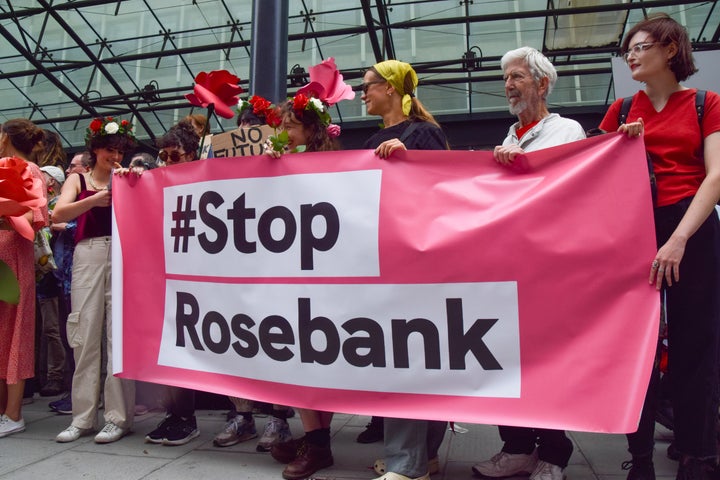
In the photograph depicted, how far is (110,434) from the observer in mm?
3314

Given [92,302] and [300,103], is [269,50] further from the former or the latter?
[92,302]

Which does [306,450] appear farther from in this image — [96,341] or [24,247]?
[24,247]

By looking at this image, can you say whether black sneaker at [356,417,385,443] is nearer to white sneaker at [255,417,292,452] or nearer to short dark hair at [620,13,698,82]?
white sneaker at [255,417,292,452]

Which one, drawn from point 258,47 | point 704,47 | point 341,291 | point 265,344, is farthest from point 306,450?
point 704,47

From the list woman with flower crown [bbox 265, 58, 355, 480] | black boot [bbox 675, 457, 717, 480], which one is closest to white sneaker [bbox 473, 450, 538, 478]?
black boot [bbox 675, 457, 717, 480]

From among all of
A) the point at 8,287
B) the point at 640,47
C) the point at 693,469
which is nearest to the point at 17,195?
the point at 8,287

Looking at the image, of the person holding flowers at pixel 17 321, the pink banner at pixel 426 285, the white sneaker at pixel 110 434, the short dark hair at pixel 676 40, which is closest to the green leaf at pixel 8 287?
the pink banner at pixel 426 285

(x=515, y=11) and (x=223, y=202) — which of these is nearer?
(x=223, y=202)

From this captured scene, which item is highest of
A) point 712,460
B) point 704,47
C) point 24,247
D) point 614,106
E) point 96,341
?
point 704,47

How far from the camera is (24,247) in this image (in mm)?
3654

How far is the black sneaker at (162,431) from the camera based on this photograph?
10.8ft

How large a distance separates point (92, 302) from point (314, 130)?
1563 millimetres

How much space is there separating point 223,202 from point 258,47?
5.91 feet

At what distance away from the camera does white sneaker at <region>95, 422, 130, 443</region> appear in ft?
10.8
